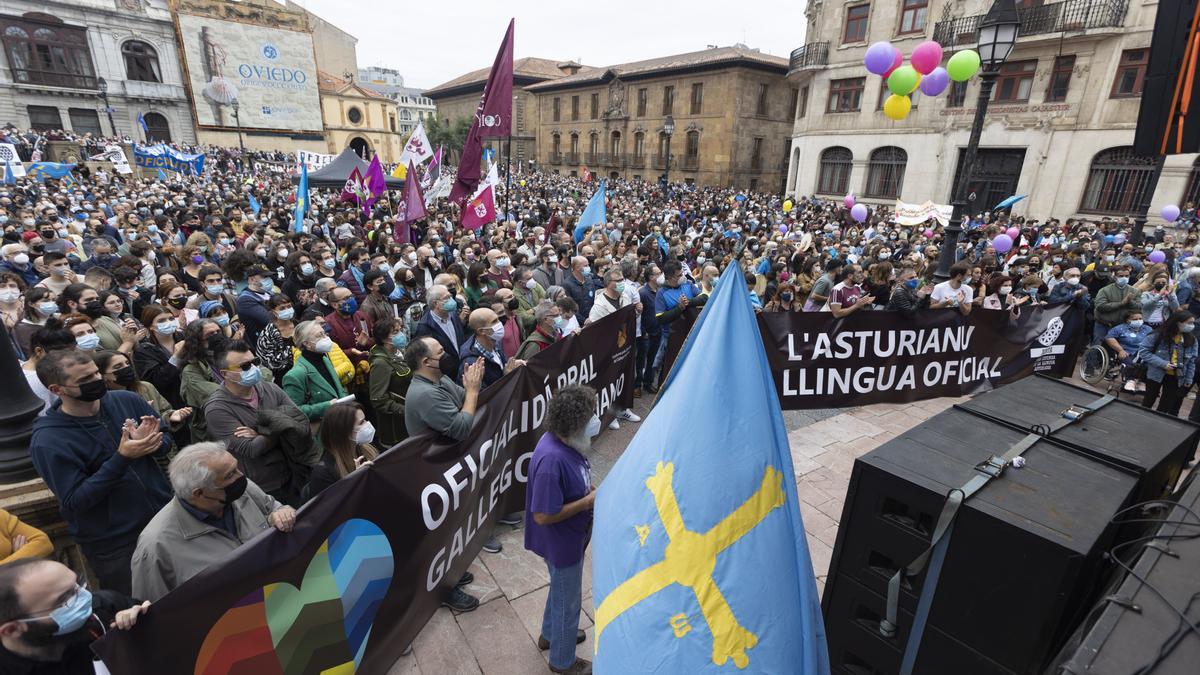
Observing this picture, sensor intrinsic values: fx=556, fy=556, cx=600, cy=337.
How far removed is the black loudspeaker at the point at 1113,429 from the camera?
278 centimetres

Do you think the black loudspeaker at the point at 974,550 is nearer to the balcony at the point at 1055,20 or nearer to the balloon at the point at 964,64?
the balloon at the point at 964,64

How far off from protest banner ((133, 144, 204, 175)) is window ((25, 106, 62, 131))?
1820 cm

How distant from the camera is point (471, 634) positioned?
349cm

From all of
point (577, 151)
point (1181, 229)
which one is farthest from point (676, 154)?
point (1181, 229)

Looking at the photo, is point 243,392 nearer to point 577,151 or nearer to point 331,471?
point 331,471

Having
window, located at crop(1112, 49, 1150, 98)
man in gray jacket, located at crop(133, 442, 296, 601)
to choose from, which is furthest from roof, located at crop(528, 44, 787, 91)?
man in gray jacket, located at crop(133, 442, 296, 601)

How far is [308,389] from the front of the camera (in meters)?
4.02

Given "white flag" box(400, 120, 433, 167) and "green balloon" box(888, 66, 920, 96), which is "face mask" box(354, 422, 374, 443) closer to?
"white flag" box(400, 120, 433, 167)

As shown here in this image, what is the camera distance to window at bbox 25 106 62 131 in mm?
39750

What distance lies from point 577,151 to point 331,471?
54140 millimetres

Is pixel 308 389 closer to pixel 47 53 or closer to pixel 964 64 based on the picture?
pixel 964 64

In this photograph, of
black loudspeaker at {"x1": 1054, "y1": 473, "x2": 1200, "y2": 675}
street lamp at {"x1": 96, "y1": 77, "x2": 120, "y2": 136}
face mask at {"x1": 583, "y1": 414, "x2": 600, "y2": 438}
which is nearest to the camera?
black loudspeaker at {"x1": 1054, "y1": 473, "x2": 1200, "y2": 675}

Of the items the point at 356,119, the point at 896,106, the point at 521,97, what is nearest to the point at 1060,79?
the point at 896,106

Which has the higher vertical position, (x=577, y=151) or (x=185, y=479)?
(x=577, y=151)
